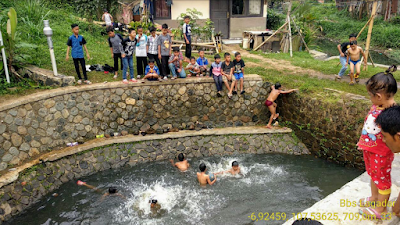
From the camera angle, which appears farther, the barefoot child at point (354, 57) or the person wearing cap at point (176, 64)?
the barefoot child at point (354, 57)

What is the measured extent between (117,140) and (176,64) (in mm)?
3298

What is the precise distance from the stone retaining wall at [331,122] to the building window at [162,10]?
31.7ft

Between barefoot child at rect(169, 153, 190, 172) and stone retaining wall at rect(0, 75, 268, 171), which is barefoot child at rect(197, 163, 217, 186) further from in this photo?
stone retaining wall at rect(0, 75, 268, 171)

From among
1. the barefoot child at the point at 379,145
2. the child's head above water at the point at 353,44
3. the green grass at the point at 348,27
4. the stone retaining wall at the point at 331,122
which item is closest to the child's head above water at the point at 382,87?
the barefoot child at the point at 379,145

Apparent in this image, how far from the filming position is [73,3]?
58.0ft

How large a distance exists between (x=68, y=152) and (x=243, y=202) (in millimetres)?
5255

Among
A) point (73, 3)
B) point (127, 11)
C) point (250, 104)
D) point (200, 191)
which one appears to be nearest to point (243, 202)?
point (200, 191)

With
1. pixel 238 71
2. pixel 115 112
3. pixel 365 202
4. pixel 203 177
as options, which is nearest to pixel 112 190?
pixel 203 177

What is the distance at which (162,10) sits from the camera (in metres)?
17.3

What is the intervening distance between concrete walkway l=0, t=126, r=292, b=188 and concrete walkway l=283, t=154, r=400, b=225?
18.2ft

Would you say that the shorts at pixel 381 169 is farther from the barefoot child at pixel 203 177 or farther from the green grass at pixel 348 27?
the green grass at pixel 348 27

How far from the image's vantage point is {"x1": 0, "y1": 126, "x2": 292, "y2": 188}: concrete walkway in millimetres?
7758

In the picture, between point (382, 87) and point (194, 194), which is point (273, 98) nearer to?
point (194, 194)

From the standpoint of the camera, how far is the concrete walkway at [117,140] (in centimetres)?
776
